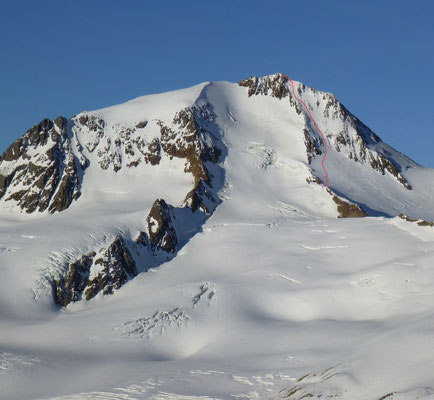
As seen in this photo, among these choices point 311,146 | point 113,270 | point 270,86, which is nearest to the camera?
point 113,270

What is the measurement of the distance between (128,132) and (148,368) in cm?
7075

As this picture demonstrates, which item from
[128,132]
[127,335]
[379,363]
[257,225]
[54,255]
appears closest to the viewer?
[379,363]

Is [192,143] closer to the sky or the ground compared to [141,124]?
closer to the ground

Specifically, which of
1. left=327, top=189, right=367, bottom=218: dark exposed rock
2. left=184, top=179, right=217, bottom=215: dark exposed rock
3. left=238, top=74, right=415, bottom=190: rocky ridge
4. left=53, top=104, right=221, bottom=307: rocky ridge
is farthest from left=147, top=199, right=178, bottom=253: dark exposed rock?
left=238, top=74, right=415, bottom=190: rocky ridge

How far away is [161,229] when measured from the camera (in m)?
98.4

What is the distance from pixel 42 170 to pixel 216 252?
39778 mm

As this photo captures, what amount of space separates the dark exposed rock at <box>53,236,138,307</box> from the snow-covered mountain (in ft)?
0.59

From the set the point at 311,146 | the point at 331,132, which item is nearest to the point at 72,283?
the point at 311,146

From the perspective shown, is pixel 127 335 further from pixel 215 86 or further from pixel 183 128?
pixel 215 86

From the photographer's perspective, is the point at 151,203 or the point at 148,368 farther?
the point at 151,203

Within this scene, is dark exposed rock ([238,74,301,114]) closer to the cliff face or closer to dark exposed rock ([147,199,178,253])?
the cliff face

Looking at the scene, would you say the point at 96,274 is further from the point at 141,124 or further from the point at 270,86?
the point at 270,86

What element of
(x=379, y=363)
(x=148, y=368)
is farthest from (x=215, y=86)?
(x=379, y=363)

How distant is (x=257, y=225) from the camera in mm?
103500
